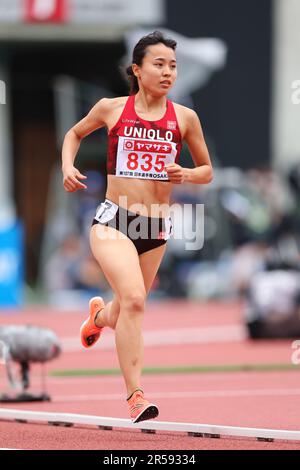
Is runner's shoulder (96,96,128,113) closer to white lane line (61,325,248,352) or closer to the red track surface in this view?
the red track surface

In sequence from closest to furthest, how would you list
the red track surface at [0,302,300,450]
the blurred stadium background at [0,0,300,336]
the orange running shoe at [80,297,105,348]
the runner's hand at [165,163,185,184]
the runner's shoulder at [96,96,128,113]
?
1. the red track surface at [0,302,300,450]
2. the runner's hand at [165,163,185,184]
3. the runner's shoulder at [96,96,128,113]
4. the orange running shoe at [80,297,105,348]
5. the blurred stadium background at [0,0,300,336]

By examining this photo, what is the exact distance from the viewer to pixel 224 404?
10125 mm

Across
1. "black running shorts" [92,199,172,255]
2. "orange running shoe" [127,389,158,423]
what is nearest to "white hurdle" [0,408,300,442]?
"orange running shoe" [127,389,158,423]

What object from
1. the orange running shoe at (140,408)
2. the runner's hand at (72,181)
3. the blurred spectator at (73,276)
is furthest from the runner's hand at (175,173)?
the blurred spectator at (73,276)

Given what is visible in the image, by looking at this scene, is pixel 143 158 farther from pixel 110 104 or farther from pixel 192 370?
pixel 192 370

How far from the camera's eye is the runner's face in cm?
851

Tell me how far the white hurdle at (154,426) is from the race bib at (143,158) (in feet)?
4.78

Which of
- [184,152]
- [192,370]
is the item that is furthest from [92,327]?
[184,152]

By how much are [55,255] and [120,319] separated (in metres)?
14.1

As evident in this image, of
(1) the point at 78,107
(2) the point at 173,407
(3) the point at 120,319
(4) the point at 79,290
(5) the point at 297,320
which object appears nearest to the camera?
(3) the point at 120,319

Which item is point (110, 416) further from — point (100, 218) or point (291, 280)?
point (291, 280)

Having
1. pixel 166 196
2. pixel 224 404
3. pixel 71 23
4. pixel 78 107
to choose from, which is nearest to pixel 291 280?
pixel 224 404

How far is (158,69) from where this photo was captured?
852 cm

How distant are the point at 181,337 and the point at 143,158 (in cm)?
830
